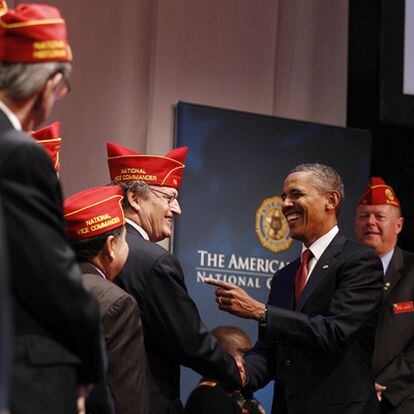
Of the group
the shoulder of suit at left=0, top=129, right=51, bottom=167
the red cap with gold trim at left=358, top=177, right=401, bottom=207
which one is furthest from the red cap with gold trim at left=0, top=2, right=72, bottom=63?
the red cap with gold trim at left=358, top=177, right=401, bottom=207

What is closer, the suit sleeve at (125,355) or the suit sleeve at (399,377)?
the suit sleeve at (125,355)

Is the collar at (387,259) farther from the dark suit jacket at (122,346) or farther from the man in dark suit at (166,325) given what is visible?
the dark suit jacket at (122,346)

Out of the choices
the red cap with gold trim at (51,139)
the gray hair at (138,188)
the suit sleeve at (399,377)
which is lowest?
the suit sleeve at (399,377)

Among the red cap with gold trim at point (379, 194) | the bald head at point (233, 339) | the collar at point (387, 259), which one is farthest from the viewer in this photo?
the red cap with gold trim at point (379, 194)

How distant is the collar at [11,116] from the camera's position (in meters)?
2.12

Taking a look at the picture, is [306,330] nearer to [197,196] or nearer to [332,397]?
[332,397]

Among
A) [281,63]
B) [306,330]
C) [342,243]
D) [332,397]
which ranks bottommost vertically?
[332,397]

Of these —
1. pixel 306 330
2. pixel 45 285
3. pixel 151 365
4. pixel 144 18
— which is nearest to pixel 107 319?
pixel 151 365

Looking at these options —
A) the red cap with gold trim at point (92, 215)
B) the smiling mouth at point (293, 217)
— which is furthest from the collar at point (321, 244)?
the red cap with gold trim at point (92, 215)

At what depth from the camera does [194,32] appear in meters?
5.82

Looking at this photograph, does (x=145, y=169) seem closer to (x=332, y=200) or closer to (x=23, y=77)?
(x=332, y=200)

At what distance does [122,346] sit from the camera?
9.27 feet

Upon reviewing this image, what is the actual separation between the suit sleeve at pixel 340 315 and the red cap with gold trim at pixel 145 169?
2.14 ft

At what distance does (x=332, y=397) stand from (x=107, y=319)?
4.17ft
